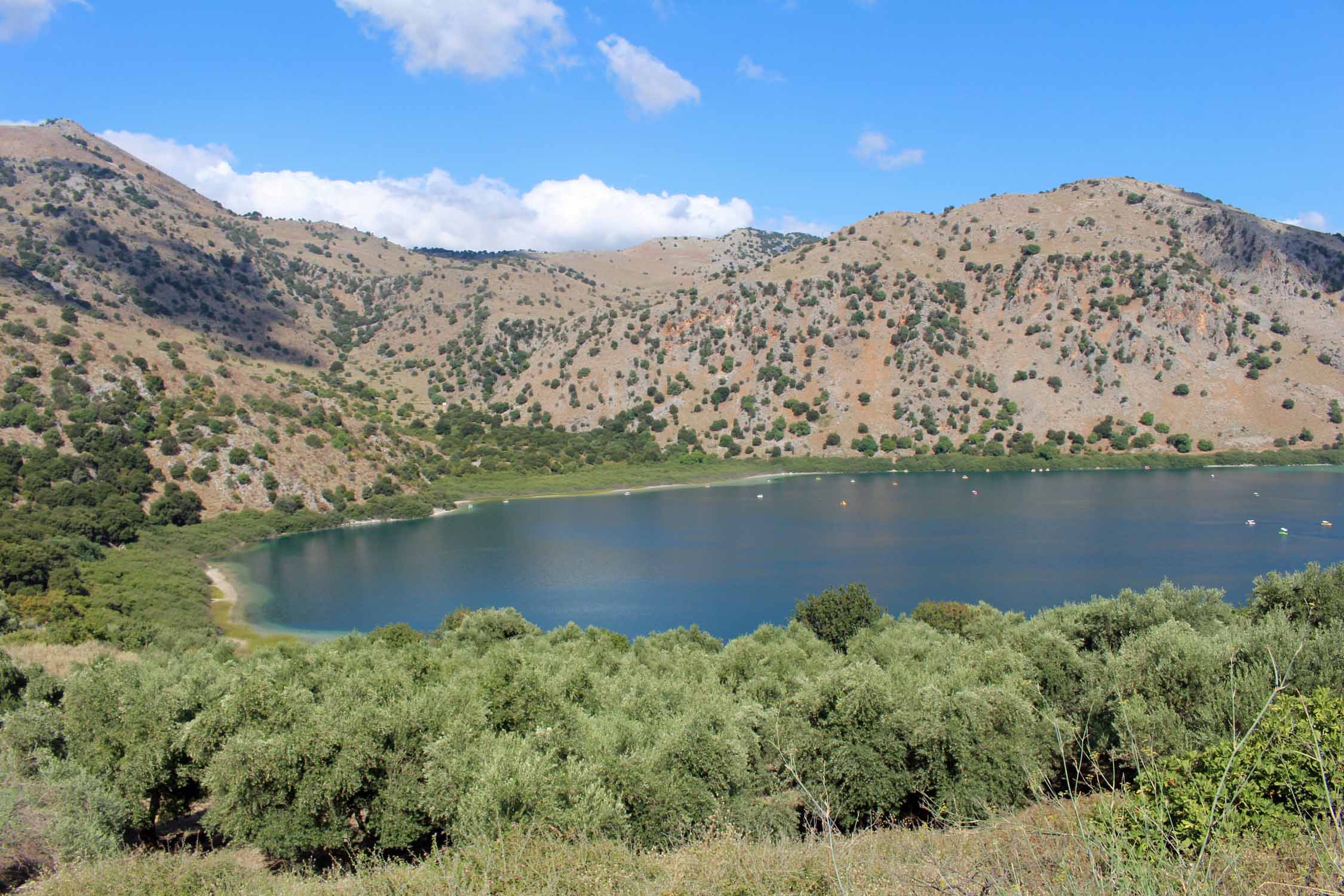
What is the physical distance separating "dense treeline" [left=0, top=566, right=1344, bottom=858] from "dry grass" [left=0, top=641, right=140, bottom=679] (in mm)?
3385

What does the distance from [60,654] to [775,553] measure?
147 ft

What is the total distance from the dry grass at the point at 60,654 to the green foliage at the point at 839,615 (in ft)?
84.0

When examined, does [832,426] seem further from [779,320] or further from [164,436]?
[164,436]

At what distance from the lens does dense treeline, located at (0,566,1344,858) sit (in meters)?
14.3

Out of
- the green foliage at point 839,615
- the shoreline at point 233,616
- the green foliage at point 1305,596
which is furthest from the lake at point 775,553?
the green foliage at point 1305,596

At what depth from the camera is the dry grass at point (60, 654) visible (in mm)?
25344

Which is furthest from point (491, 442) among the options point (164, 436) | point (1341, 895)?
point (1341, 895)

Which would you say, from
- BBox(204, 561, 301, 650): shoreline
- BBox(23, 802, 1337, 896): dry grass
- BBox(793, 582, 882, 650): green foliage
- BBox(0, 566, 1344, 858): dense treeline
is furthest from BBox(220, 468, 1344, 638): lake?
BBox(23, 802, 1337, 896): dry grass

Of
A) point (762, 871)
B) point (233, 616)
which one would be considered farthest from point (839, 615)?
point (233, 616)

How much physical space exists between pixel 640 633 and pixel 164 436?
180 ft

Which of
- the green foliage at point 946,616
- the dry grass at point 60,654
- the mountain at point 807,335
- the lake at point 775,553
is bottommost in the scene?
the lake at point 775,553

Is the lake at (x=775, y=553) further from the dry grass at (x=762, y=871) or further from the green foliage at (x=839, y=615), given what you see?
the dry grass at (x=762, y=871)

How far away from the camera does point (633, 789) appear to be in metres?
14.2

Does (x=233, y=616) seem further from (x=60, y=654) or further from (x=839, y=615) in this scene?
(x=839, y=615)
